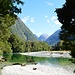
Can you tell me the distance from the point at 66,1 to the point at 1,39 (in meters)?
21.3

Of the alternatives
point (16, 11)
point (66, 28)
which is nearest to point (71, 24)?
point (66, 28)

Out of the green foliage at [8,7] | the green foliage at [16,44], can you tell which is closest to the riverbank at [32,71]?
the green foliage at [8,7]

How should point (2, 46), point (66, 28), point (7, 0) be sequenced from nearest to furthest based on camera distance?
1. point (66, 28)
2. point (7, 0)
3. point (2, 46)

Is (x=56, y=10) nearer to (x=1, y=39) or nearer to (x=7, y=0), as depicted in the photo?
(x=7, y=0)

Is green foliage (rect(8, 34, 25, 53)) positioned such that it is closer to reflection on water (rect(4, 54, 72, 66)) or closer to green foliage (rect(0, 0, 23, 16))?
reflection on water (rect(4, 54, 72, 66))

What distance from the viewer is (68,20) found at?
14.0 meters

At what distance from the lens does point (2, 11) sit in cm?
1459

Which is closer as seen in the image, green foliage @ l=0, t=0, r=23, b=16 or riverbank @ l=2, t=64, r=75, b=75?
green foliage @ l=0, t=0, r=23, b=16

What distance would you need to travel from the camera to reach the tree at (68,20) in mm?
13411

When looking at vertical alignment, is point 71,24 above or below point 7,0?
below

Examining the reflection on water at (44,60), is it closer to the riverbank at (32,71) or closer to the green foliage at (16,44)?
the riverbank at (32,71)

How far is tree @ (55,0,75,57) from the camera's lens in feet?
44.0

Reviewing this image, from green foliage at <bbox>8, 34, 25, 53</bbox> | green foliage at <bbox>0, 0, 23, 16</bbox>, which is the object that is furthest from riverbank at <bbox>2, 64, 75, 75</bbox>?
green foliage at <bbox>8, 34, 25, 53</bbox>

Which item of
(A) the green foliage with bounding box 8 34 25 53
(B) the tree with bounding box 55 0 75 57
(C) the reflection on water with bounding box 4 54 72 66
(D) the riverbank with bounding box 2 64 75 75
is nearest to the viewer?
(B) the tree with bounding box 55 0 75 57
